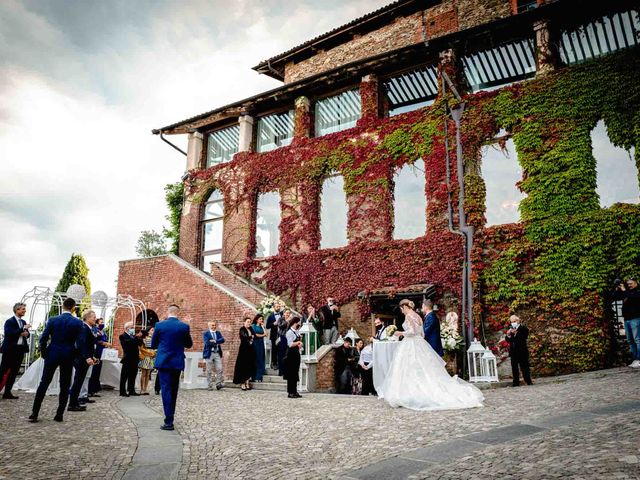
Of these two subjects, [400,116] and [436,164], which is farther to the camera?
[400,116]

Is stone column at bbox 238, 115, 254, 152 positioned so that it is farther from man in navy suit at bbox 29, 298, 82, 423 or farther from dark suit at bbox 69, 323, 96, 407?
man in navy suit at bbox 29, 298, 82, 423

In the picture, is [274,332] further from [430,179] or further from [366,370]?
[430,179]

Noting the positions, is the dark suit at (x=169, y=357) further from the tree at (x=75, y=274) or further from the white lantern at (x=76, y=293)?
the tree at (x=75, y=274)

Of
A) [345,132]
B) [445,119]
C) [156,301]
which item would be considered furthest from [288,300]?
[445,119]

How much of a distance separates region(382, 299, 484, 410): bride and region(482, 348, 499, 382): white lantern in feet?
12.5

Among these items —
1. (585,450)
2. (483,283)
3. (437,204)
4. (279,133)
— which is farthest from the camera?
(279,133)

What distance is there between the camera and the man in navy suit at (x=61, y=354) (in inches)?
267

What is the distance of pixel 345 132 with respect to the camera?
703 inches

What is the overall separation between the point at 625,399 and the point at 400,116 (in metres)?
12.3

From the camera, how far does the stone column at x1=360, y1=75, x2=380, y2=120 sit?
17578 millimetres

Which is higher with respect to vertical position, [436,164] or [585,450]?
[436,164]

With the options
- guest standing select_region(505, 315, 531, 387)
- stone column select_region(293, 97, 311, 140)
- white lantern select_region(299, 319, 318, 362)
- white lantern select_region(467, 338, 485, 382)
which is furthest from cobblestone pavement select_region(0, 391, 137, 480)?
stone column select_region(293, 97, 311, 140)

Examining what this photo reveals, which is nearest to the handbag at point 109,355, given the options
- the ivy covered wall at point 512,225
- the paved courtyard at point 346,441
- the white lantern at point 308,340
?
the paved courtyard at point 346,441

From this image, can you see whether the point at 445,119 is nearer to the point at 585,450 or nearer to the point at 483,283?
the point at 483,283
